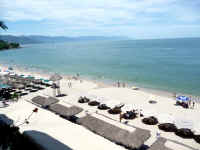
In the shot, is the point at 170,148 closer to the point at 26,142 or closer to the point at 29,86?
the point at 26,142

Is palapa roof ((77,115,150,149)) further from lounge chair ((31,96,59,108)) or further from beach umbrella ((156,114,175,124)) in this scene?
lounge chair ((31,96,59,108))

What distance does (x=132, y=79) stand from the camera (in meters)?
34.7

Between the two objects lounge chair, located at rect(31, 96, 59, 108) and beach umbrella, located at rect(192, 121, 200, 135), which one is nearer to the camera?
beach umbrella, located at rect(192, 121, 200, 135)

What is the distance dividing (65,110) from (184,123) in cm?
844

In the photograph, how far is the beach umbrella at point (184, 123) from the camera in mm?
11422

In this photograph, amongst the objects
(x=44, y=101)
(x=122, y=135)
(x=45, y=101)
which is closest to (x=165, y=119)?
(x=122, y=135)

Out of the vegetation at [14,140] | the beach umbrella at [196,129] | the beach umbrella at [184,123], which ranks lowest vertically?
the beach umbrella at [196,129]

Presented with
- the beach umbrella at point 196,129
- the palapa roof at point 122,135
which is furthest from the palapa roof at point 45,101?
the beach umbrella at point 196,129

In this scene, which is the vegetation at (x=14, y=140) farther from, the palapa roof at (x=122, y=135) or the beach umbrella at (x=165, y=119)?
the beach umbrella at (x=165, y=119)

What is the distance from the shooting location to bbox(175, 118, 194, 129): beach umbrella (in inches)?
450

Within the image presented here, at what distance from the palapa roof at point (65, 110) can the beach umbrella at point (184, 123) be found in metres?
6.96

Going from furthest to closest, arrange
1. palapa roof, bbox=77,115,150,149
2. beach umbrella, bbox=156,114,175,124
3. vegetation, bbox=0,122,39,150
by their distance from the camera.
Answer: beach umbrella, bbox=156,114,175,124, palapa roof, bbox=77,115,150,149, vegetation, bbox=0,122,39,150

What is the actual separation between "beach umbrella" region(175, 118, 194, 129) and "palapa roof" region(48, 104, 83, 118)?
6.96 meters

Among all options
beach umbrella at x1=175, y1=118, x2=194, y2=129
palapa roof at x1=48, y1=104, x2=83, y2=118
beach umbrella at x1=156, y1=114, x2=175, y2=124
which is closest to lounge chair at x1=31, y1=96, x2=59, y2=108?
palapa roof at x1=48, y1=104, x2=83, y2=118
